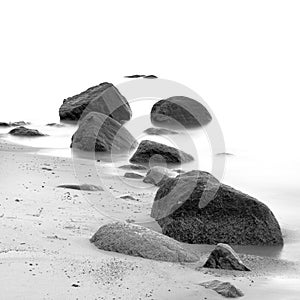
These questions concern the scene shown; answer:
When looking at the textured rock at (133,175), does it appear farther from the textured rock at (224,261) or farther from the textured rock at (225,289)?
the textured rock at (225,289)

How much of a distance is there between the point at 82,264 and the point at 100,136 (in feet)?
31.7

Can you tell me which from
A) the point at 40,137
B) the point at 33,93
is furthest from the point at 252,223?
the point at 33,93

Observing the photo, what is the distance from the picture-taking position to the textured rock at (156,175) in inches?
587

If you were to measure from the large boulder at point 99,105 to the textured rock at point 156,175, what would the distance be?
21.9 ft

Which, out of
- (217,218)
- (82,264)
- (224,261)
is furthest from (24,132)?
(82,264)

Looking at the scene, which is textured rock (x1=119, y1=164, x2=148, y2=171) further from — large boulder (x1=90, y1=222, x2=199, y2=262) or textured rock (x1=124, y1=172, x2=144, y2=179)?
large boulder (x1=90, y1=222, x2=199, y2=262)

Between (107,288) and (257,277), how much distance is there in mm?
2180

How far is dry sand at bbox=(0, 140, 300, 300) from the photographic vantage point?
800cm

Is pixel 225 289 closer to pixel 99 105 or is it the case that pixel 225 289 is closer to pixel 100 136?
pixel 100 136

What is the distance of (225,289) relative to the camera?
8.34 metres

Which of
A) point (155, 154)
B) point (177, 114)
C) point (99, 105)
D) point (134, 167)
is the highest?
point (99, 105)

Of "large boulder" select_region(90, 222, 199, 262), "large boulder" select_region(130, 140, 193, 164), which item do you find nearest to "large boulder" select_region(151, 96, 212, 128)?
"large boulder" select_region(130, 140, 193, 164)

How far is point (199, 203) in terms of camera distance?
1120 centimetres

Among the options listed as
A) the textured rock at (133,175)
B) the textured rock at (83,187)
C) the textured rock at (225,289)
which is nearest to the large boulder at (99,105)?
the textured rock at (133,175)
